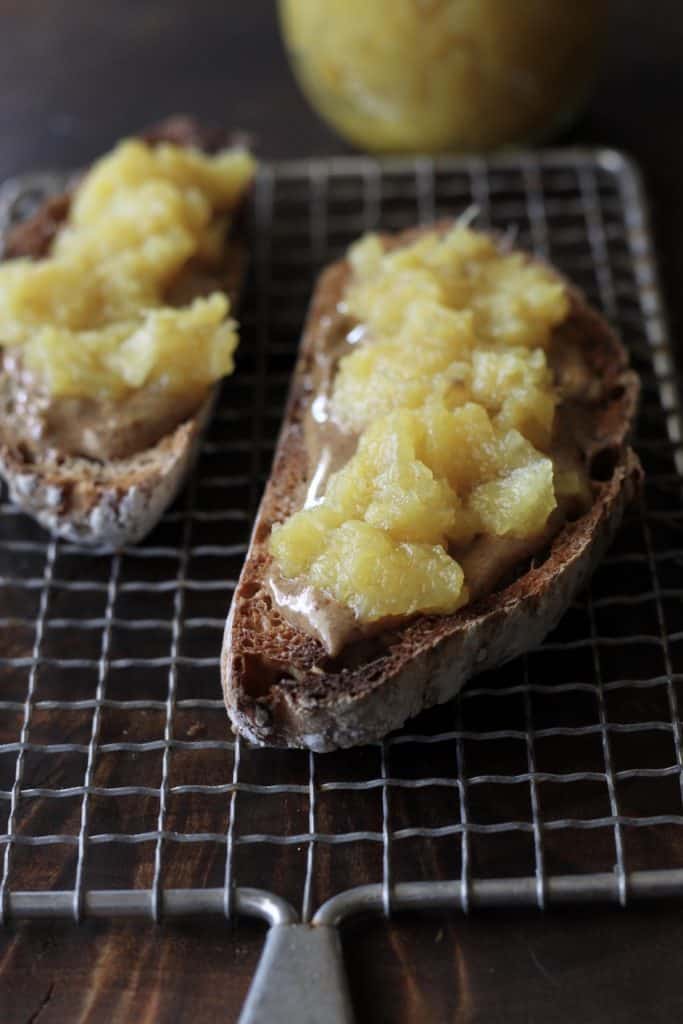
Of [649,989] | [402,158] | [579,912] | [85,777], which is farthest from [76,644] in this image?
[402,158]

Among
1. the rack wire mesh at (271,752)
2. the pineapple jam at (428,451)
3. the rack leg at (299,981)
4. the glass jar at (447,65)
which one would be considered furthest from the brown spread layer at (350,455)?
the glass jar at (447,65)

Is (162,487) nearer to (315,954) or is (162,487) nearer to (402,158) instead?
(315,954)

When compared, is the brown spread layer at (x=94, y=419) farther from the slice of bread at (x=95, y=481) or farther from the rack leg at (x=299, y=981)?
the rack leg at (x=299, y=981)

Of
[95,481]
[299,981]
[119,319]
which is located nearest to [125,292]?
[119,319]

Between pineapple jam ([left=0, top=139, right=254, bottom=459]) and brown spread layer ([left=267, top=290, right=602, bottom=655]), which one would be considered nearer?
Answer: brown spread layer ([left=267, top=290, right=602, bottom=655])

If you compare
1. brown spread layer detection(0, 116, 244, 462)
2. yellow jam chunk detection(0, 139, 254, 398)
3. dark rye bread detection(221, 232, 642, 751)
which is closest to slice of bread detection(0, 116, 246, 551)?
brown spread layer detection(0, 116, 244, 462)

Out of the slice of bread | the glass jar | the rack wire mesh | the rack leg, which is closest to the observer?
the rack leg

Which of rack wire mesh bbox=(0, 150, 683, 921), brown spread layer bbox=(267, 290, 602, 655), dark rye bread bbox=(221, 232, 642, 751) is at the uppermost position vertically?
brown spread layer bbox=(267, 290, 602, 655)

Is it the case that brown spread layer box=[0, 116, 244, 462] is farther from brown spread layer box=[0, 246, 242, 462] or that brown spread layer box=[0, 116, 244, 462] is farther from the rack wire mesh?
the rack wire mesh
